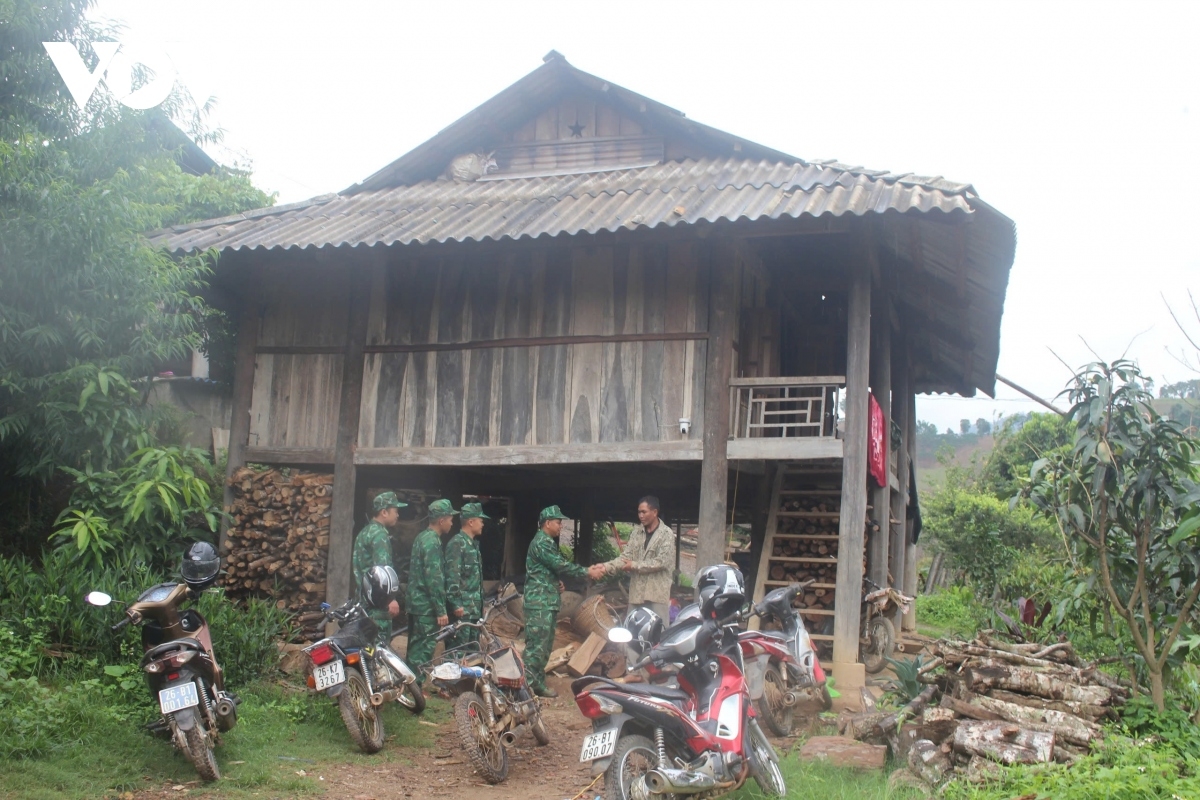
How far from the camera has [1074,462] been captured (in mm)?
7617

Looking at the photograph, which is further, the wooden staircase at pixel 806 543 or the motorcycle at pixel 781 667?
the wooden staircase at pixel 806 543

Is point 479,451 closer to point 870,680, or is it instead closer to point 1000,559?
point 870,680

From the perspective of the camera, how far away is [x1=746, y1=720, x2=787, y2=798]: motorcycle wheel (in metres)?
5.82

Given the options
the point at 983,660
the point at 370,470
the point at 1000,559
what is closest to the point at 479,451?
the point at 370,470

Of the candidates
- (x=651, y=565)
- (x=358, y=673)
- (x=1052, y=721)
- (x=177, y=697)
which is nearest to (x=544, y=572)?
(x=651, y=565)

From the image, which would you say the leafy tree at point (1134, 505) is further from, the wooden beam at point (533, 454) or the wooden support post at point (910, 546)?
the wooden support post at point (910, 546)

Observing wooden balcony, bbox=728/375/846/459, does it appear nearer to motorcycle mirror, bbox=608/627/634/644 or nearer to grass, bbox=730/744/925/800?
grass, bbox=730/744/925/800

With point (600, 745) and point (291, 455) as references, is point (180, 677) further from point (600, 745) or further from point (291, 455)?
point (291, 455)

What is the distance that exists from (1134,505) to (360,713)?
5.38 metres

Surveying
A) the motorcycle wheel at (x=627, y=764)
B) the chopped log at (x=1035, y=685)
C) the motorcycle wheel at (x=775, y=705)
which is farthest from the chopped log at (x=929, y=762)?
the motorcycle wheel at (x=627, y=764)

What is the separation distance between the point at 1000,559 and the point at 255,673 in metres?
12.8

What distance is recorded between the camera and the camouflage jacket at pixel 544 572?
28.2 feet

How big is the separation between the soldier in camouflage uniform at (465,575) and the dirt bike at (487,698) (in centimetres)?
117

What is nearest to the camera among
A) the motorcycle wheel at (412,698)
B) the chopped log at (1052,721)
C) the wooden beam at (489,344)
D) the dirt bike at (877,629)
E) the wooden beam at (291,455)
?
the chopped log at (1052,721)
